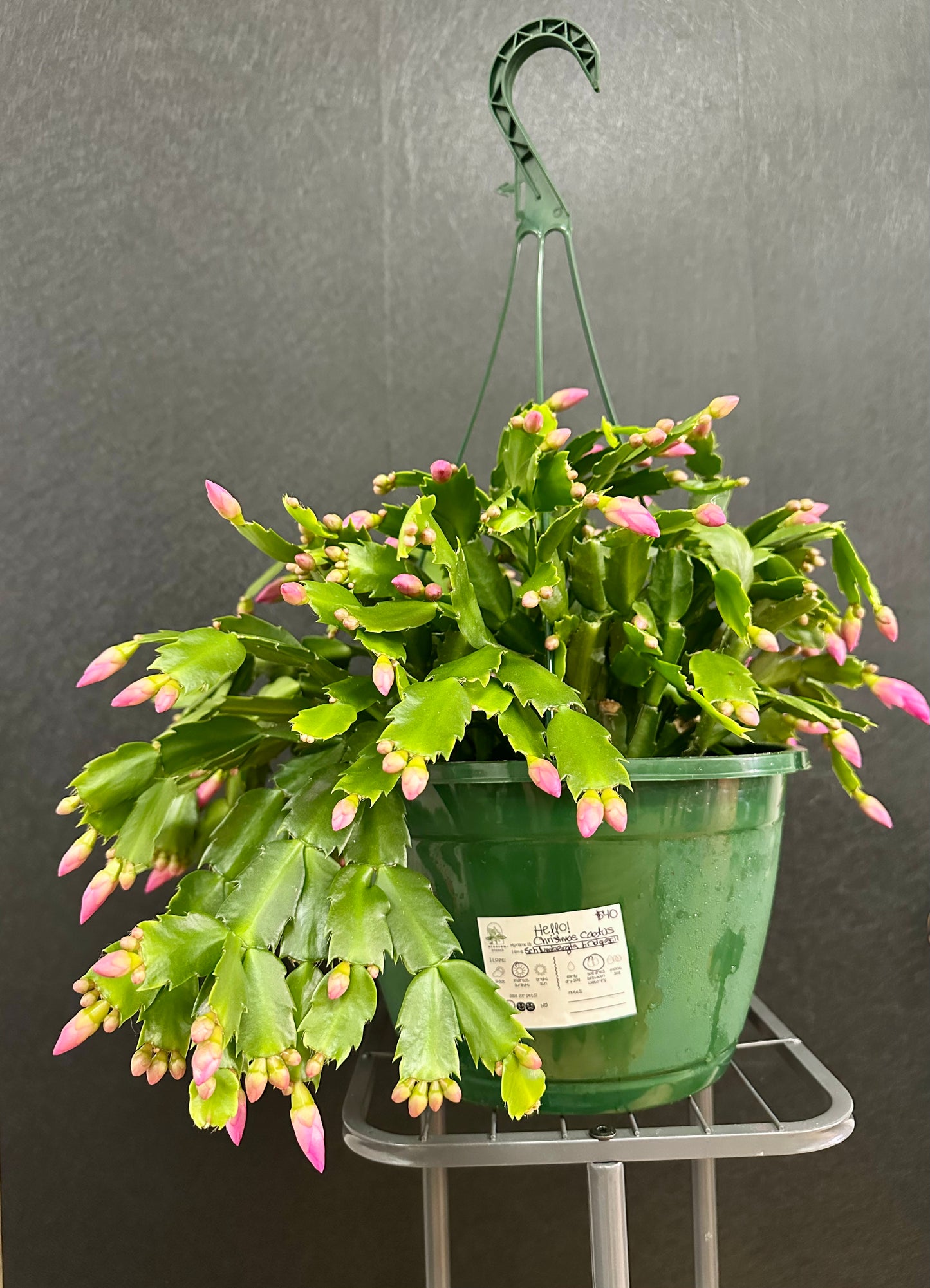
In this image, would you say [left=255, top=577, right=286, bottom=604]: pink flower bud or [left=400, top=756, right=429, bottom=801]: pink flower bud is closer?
[left=400, top=756, right=429, bottom=801]: pink flower bud

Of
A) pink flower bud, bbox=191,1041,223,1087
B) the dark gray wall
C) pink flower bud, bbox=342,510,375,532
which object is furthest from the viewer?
the dark gray wall

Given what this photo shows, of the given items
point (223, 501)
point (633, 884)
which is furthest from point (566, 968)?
point (223, 501)

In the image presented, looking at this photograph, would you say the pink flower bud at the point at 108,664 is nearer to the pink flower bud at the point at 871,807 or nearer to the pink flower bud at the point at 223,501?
the pink flower bud at the point at 223,501

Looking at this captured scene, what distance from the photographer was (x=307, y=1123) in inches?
19.3

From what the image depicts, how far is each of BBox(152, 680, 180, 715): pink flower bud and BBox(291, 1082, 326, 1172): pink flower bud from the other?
24cm

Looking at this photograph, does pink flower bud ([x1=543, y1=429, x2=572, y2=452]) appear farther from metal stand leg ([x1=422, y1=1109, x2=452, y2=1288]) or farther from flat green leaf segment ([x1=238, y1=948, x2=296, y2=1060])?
→ metal stand leg ([x1=422, y1=1109, x2=452, y2=1288])

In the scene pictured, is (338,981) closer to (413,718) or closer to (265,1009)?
(265,1009)

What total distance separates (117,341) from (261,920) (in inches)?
32.7

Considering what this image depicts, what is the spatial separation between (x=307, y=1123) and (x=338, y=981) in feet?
0.25

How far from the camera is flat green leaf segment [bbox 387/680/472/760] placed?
1.69 ft

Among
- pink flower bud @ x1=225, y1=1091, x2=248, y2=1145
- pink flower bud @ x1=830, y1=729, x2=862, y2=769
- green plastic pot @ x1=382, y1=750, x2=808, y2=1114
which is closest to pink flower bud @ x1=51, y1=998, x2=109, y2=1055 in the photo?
pink flower bud @ x1=225, y1=1091, x2=248, y2=1145

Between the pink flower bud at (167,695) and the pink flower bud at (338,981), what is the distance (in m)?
0.19

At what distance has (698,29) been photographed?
44.6 inches

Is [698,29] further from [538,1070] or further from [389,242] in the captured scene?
[538,1070]
